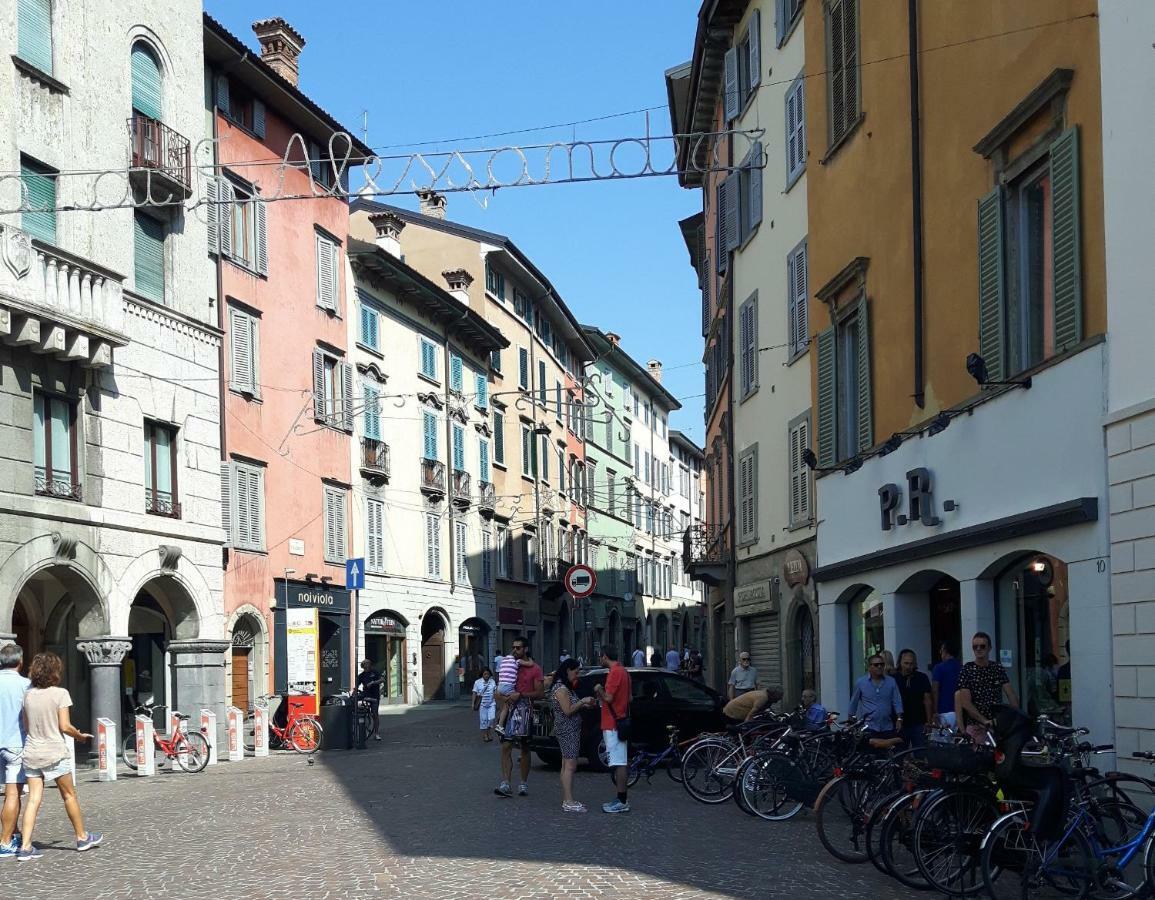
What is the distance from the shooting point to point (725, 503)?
35.4m

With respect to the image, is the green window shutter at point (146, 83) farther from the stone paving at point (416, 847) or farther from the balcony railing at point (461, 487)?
the balcony railing at point (461, 487)

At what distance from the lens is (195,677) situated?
1020 inches

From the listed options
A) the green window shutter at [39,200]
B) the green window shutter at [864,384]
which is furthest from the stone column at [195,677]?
the green window shutter at [864,384]

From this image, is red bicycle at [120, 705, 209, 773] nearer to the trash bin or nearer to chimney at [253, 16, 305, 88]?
the trash bin

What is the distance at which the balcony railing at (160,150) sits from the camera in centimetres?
2522

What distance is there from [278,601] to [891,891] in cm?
2631

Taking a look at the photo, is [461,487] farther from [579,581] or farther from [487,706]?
[579,581]

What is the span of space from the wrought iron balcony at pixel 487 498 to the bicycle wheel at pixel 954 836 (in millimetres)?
39431

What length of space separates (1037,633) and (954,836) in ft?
17.5

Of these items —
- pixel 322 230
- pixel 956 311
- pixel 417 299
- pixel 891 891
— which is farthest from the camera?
pixel 417 299

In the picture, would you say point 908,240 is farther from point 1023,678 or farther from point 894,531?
point 1023,678

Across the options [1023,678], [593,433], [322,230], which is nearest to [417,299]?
[322,230]

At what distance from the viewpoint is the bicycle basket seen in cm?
1039

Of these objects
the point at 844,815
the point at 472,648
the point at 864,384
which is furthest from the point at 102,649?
the point at 472,648
